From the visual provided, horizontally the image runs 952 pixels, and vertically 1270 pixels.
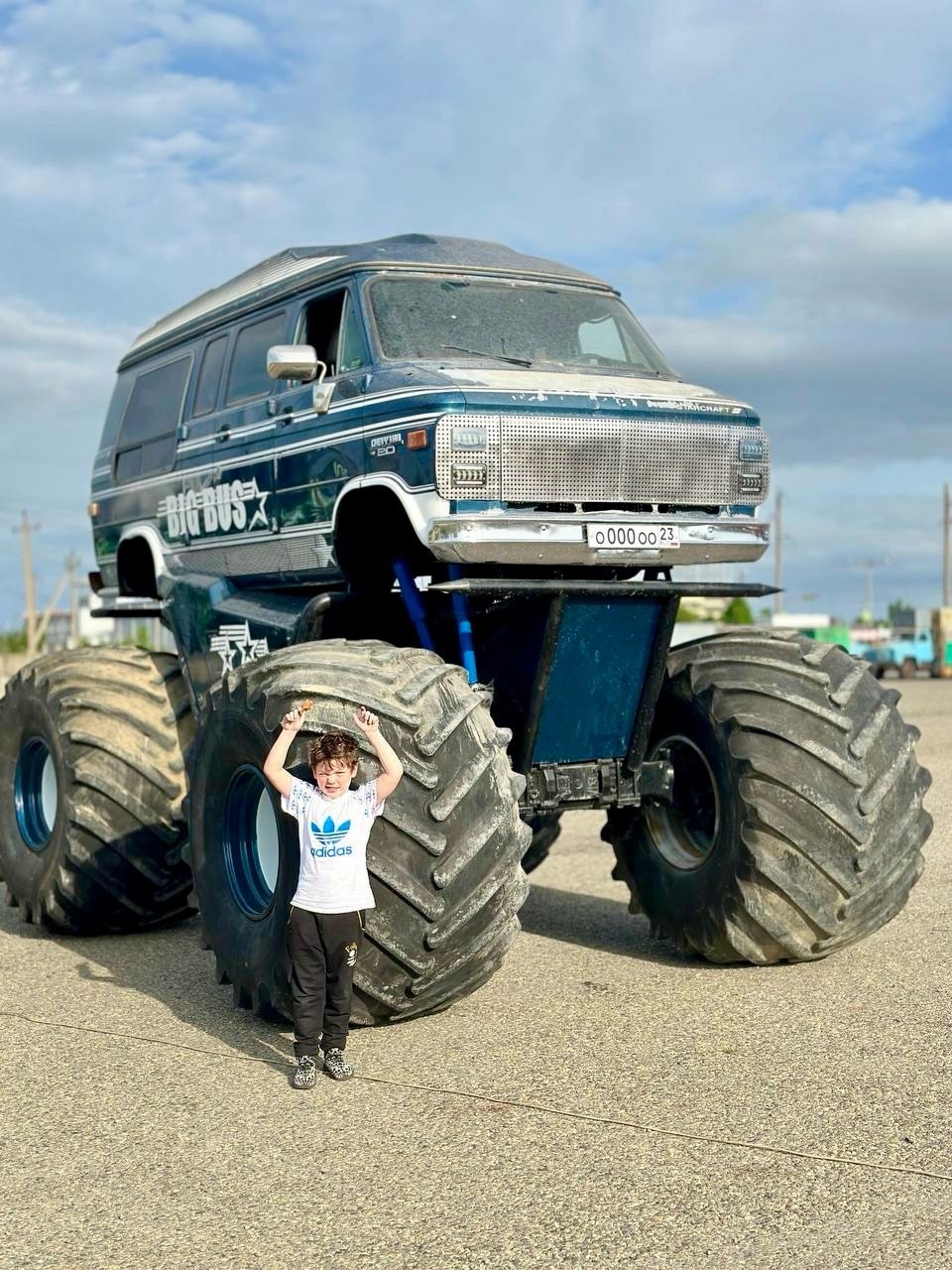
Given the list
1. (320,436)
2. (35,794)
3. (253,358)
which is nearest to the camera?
(320,436)

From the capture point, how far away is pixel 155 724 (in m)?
8.17

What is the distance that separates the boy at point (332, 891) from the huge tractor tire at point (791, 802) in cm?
211

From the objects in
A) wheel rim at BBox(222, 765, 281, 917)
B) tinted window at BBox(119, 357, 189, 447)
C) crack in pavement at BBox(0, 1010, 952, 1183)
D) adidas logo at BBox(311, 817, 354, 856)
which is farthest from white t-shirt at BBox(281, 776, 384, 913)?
tinted window at BBox(119, 357, 189, 447)

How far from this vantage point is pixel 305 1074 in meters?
5.34

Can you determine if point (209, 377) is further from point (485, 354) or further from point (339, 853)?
point (339, 853)

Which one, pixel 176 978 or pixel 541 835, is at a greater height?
pixel 541 835

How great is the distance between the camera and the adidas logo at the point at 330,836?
5.49 m

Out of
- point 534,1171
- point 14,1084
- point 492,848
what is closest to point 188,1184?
point 534,1171

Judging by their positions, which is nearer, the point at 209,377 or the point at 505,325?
the point at 505,325

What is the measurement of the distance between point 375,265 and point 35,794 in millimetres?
3717

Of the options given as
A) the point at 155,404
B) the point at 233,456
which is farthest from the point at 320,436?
the point at 155,404

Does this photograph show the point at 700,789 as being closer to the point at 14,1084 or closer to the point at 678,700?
the point at 678,700

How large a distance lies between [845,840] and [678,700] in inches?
44.9

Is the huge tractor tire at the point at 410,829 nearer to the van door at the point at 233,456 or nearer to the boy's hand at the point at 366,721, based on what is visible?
the boy's hand at the point at 366,721
